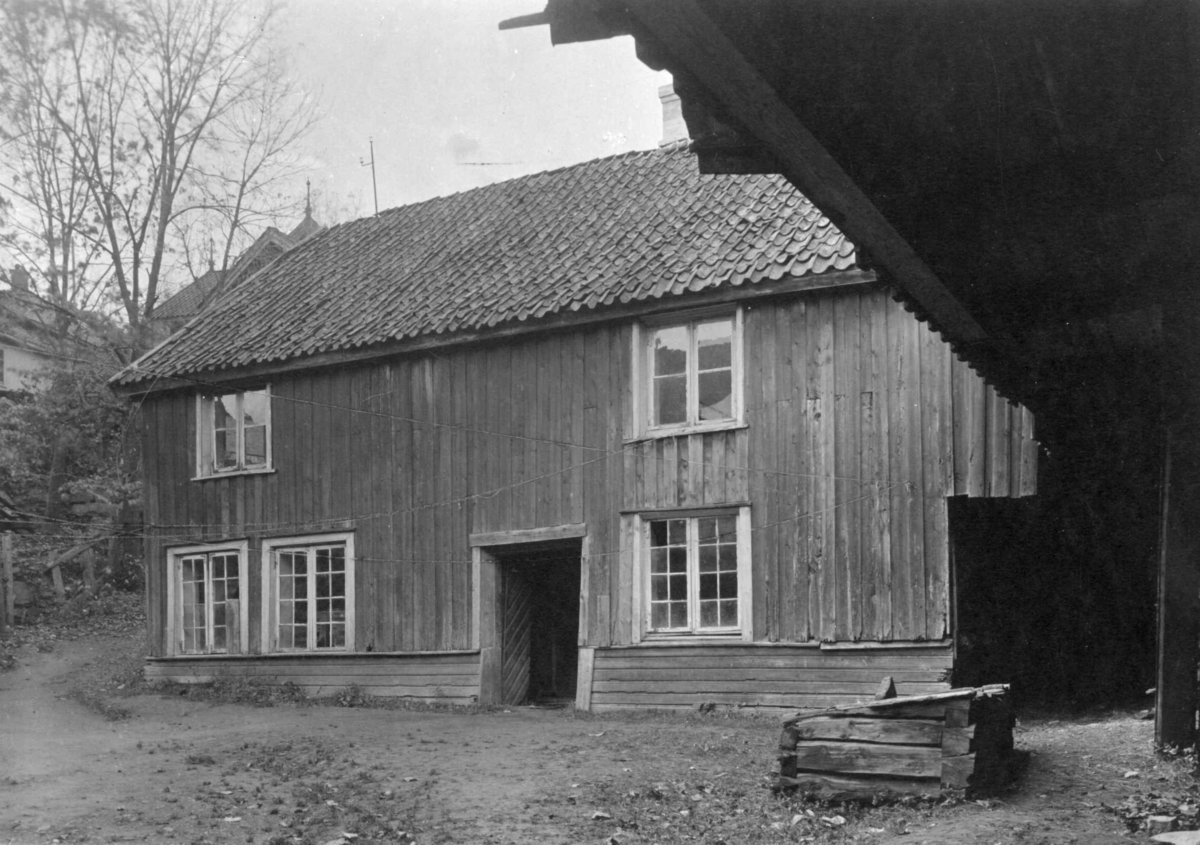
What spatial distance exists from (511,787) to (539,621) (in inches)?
293

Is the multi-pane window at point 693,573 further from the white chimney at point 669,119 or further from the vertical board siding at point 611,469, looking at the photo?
the white chimney at point 669,119

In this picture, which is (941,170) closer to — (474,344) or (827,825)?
(827,825)

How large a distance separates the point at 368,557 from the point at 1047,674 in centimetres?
868

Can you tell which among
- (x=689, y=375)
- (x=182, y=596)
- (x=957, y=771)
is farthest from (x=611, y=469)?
(x=182, y=596)

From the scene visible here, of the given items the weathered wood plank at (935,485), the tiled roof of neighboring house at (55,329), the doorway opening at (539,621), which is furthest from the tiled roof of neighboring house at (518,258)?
the tiled roof of neighboring house at (55,329)

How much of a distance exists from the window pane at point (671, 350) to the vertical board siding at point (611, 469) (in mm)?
360

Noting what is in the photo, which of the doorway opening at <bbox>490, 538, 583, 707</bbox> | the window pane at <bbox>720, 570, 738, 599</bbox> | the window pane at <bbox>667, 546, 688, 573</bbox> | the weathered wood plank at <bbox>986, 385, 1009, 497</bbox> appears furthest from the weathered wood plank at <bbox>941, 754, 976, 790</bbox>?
the doorway opening at <bbox>490, 538, 583, 707</bbox>

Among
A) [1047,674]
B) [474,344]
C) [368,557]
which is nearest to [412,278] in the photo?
[474,344]

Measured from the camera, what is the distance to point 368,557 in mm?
17375

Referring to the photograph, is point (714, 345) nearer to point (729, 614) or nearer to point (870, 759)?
point (729, 614)

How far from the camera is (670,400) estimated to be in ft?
48.9

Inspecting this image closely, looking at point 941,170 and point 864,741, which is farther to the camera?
point 864,741

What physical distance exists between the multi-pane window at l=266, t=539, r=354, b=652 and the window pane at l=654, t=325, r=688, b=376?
545cm

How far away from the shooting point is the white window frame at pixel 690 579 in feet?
46.3
